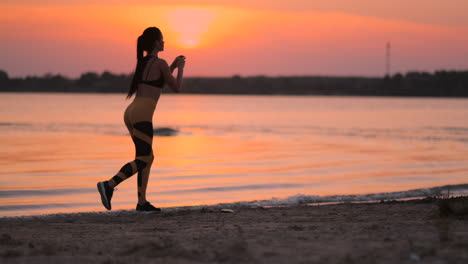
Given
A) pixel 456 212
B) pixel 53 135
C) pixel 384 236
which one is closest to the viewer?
pixel 384 236

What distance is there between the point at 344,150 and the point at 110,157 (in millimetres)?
6566

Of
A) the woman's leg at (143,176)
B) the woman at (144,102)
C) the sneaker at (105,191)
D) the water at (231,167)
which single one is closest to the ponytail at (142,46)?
the woman at (144,102)

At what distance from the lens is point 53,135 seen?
2447cm

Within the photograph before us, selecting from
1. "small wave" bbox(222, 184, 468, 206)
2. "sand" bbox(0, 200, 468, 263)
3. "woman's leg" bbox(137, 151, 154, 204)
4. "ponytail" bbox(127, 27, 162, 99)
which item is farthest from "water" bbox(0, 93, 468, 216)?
"ponytail" bbox(127, 27, 162, 99)

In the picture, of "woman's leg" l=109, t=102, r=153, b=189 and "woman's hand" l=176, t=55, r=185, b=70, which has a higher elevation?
"woman's hand" l=176, t=55, r=185, b=70

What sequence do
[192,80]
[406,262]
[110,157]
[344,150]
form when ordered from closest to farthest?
[406,262] < [110,157] < [344,150] < [192,80]

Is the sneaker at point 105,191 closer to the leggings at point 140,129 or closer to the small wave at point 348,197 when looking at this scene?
the leggings at point 140,129

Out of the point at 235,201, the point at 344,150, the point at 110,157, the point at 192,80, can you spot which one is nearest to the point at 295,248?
the point at 235,201

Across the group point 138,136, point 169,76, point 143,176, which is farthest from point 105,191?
point 169,76

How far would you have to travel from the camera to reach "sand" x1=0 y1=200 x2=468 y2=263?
555cm

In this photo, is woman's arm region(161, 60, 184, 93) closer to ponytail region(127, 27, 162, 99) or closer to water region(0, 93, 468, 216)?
ponytail region(127, 27, 162, 99)


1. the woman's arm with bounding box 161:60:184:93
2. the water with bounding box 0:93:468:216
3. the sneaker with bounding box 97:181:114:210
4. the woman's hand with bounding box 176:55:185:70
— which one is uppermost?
the woman's hand with bounding box 176:55:185:70

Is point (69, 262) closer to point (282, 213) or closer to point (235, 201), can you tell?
point (282, 213)

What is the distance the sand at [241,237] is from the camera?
18.2 feet
